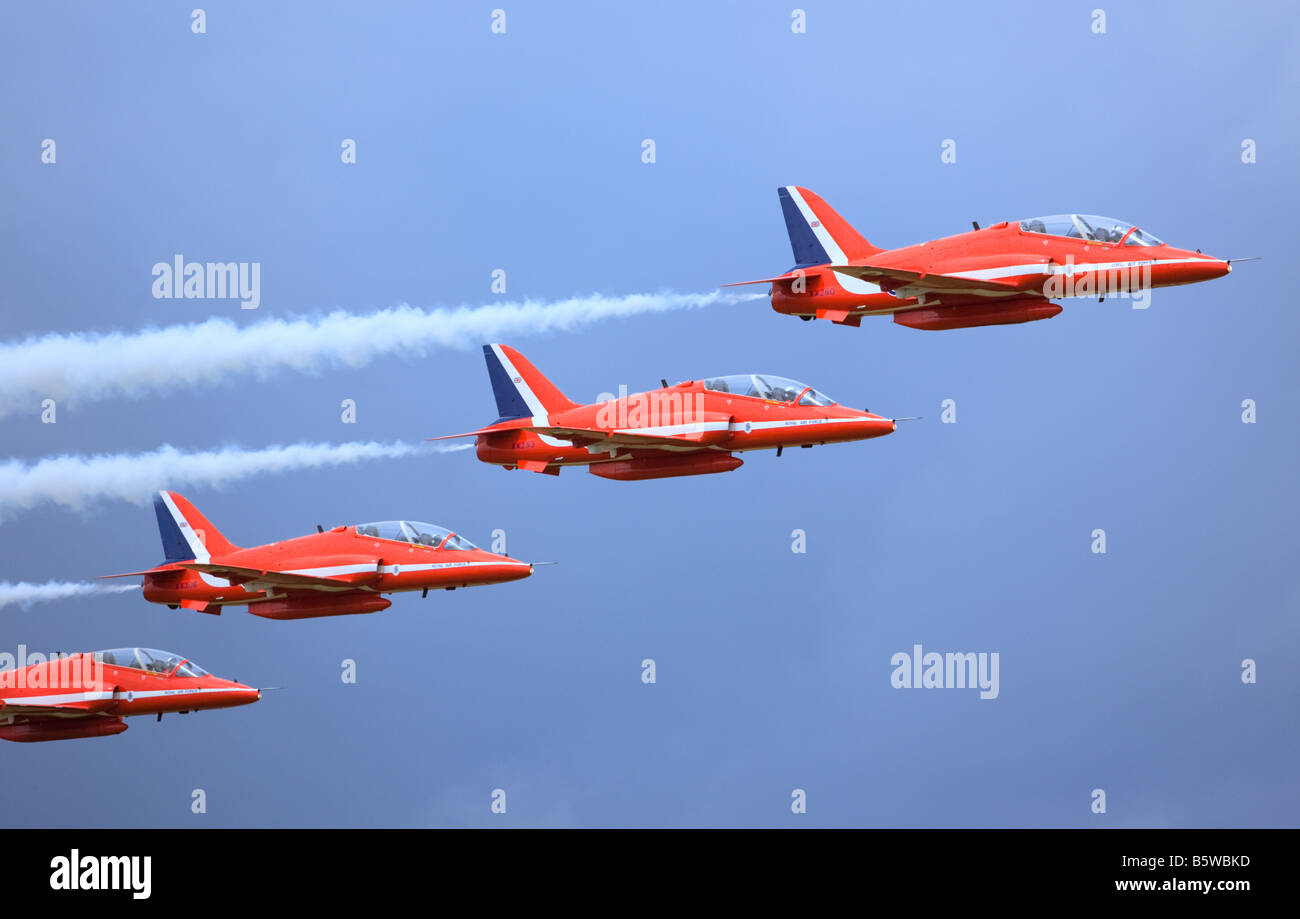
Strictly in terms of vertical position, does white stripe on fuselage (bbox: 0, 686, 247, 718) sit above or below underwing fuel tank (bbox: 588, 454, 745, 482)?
below

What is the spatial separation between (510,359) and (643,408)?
8062 mm

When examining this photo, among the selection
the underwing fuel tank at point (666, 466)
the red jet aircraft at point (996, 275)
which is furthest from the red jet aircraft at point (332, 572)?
the red jet aircraft at point (996, 275)

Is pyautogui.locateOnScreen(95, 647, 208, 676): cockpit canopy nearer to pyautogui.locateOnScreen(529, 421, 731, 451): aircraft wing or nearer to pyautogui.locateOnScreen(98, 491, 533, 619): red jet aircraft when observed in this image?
pyautogui.locateOnScreen(98, 491, 533, 619): red jet aircraft

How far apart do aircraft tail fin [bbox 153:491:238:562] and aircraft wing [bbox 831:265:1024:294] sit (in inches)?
917

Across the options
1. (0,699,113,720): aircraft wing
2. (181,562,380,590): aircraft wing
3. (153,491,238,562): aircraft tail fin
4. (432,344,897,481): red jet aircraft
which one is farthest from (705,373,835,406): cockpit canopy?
(0,699,113,720): aircraft wing

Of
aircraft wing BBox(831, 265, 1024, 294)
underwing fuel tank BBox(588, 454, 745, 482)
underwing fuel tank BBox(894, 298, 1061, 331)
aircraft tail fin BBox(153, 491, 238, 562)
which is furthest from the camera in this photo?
aircraft tail fin BBox(153, 491, 238, 562)

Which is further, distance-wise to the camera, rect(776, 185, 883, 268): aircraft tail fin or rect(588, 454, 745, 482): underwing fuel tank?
rect(776, 185, 883, 268): aircraft tail fin

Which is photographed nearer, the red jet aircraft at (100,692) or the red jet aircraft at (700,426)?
the red jet aircraft at (700,426)

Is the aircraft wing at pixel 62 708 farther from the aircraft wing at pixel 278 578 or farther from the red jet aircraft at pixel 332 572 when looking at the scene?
the aircraft wing at pixel 278 578

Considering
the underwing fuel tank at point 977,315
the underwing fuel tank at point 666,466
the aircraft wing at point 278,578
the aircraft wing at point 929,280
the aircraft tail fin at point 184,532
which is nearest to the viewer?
the aircraft wing at point 929,280

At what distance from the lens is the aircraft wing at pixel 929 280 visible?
6894 cm

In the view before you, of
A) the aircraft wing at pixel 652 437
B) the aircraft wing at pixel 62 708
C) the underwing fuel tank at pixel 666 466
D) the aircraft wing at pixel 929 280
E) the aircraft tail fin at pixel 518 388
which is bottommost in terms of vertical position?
the aircraft wing at pixel 62 708

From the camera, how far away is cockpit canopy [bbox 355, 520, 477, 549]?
242 feet

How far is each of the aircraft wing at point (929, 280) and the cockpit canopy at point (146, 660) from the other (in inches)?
997
